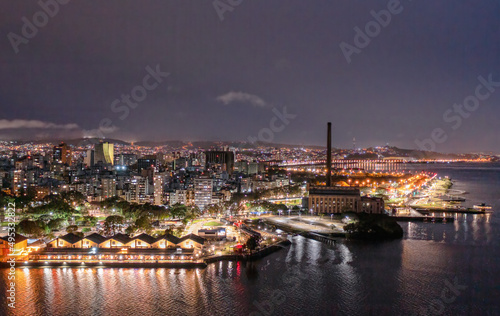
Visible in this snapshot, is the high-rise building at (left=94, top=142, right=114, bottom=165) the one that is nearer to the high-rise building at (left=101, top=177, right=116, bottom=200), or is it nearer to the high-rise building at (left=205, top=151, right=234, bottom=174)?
the high-rise building at (left=205, top=151, right=234, bottom=174)

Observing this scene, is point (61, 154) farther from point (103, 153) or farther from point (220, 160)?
point (220, 160)

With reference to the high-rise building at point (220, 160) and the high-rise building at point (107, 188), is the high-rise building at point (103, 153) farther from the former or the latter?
the high-rise building at point (107, 188)

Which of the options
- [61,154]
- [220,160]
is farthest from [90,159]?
[220,160]

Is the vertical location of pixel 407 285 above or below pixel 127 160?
below

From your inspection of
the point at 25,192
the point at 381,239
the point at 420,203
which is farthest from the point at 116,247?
the point at 420,203

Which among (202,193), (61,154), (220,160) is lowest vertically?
(202,193)

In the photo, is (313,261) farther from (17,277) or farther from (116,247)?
(17,277)
